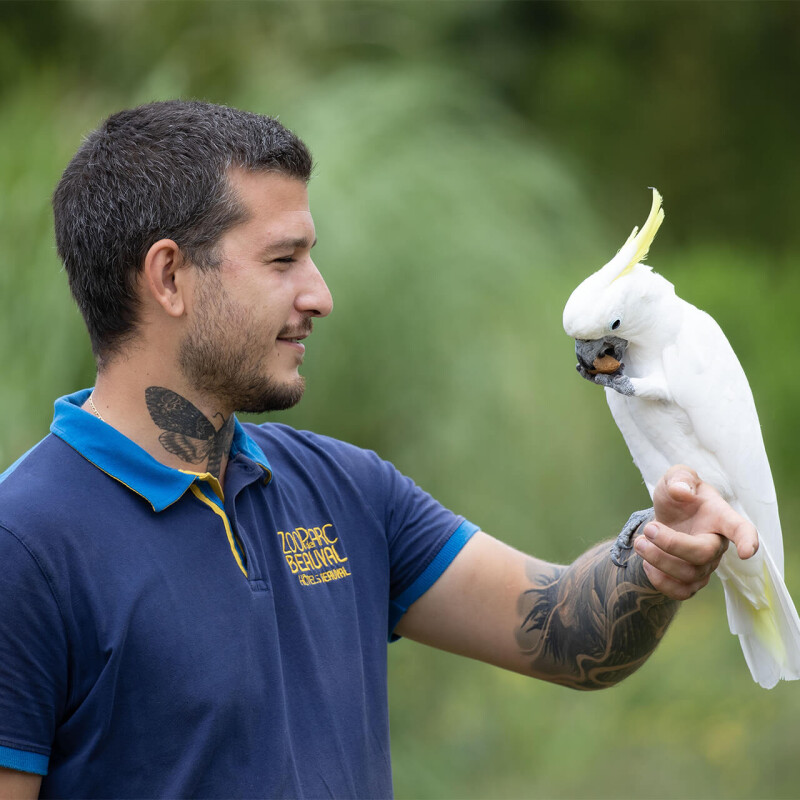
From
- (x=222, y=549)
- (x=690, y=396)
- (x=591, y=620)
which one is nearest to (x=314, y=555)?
(x=222, y=549)

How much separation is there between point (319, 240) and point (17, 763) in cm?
145

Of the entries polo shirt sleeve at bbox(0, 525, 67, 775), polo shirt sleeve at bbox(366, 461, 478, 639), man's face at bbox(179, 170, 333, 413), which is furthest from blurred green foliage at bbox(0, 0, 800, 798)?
polo shirt sleeve at bbox(0, 525, 67, 775)

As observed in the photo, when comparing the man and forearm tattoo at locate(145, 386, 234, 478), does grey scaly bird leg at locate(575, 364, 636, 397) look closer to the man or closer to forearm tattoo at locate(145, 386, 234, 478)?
the man

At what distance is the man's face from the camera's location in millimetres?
917

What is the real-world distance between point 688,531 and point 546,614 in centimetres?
30

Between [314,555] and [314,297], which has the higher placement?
[314,297]

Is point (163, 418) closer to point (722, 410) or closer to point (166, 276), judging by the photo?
point (166, 276)

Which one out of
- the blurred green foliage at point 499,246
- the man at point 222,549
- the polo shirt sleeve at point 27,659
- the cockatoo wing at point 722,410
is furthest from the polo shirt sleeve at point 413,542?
the blurred green foliage at point 499,246

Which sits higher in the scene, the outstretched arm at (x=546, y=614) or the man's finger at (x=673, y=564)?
the man's finger at (x=673, y=564)

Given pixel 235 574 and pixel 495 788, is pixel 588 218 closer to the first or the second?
pixel 495 788

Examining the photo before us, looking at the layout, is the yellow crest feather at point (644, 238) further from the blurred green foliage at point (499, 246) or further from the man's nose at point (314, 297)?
the blurred green foliage at point (499, 246)

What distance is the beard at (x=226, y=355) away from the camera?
0.92 meters

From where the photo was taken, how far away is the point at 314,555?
96 cm

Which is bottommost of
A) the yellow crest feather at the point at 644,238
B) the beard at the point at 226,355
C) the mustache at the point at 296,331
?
the beard at the point at 226,355
